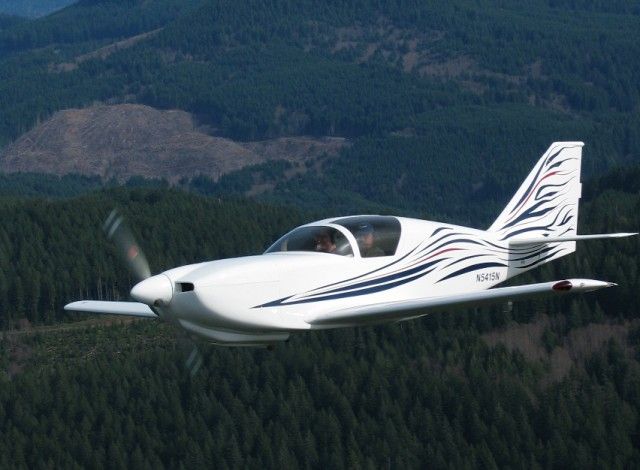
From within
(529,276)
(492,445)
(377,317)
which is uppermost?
(377,317)

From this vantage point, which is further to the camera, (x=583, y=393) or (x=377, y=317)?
(x=583, y=393)

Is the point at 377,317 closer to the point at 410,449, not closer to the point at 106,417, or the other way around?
the point at 410,449

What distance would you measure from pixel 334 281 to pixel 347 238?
1630mm

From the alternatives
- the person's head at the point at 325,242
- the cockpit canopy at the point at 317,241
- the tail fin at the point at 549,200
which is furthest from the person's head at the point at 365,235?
the tail fin at the point at 549,200

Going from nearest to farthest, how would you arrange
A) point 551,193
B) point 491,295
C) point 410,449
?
point 491,295
point 551,193
point 410,449

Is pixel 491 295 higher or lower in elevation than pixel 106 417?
higher

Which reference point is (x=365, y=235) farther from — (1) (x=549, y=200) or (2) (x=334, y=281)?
(1) (x=549, y=200)

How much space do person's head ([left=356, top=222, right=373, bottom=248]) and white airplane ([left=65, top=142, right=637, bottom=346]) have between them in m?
0.03

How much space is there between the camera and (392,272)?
185 ft

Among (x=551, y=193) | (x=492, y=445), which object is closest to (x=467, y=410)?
(x=492, y=445)

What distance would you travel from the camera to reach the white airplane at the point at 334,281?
5178 cm

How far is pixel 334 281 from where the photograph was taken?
178 ft

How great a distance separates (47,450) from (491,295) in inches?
5745

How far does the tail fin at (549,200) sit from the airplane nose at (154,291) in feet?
51.8
